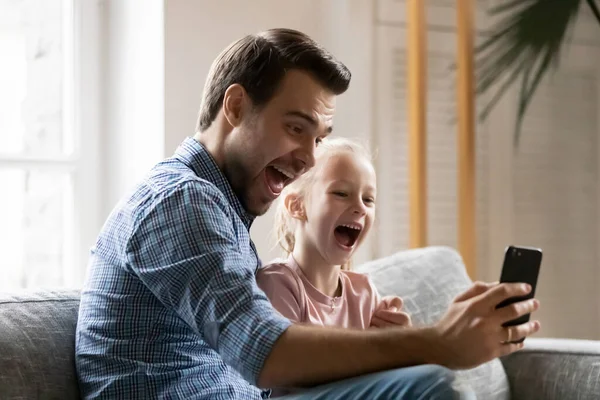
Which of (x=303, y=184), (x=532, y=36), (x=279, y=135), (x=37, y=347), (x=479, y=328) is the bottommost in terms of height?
(x=37, y=347)

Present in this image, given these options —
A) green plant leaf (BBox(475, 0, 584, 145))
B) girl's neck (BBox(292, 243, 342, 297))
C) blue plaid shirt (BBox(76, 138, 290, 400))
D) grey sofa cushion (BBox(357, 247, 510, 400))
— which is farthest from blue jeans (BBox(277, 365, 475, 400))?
green plant leaf (BBox(475, 0, 584, 145))

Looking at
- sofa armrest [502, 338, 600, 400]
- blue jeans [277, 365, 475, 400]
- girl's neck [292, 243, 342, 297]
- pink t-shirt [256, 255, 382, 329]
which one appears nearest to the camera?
blue jeans [277, 365, 475, 400]

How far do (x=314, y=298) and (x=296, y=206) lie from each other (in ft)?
0.67

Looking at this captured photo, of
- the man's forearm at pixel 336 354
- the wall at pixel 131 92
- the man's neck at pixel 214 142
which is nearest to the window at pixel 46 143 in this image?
the wall at pixel 131 92

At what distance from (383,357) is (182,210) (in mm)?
347

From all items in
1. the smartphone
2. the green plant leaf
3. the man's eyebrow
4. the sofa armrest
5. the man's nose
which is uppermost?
the green plant leaf

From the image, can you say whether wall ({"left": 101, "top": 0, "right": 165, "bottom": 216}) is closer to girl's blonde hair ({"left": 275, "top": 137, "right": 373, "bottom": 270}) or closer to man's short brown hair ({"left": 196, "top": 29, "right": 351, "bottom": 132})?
girl's blonde hair ({"left": 275, "top": 137, "right": 373, "bottom": 270})

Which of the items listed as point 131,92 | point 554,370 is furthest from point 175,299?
point 131,92

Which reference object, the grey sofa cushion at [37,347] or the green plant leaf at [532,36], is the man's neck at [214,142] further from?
the green plant leaf at [532,36]

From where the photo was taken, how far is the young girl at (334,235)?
5.86 feet

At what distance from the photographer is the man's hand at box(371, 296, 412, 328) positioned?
1.76 meters

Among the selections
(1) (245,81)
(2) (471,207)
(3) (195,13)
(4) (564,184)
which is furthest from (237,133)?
(4) (564,184)

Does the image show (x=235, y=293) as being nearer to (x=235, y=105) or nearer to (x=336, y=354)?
(x=336, y=354)

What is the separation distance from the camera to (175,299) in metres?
1.31
